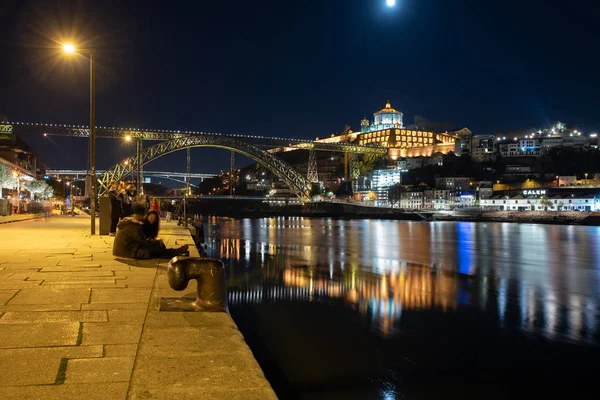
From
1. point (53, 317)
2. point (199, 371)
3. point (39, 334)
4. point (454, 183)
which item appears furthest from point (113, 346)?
point (454, 183)

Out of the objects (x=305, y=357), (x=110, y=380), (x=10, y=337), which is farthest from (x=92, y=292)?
(x=110, y=380)

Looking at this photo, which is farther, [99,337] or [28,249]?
[28,249]

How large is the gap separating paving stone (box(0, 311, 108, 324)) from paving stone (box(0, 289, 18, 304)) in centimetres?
64

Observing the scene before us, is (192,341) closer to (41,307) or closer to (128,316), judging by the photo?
(128,316)

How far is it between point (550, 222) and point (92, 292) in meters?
74.9

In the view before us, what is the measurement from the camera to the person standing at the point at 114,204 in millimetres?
13094

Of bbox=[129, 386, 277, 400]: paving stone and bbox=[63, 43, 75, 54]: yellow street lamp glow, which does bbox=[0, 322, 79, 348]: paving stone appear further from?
bbox=[63, 43, 75, 54]: yellow street lamp glow

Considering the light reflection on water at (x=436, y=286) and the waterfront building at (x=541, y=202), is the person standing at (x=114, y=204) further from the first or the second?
the waterfront building at (x=541, y=202)

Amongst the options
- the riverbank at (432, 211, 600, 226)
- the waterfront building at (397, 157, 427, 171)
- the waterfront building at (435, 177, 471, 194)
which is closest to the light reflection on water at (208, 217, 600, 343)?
the riverbank at (432, 211, 600, 226)

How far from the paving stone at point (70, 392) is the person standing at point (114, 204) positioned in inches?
434

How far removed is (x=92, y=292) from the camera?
5.24m

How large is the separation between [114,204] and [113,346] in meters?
10.6

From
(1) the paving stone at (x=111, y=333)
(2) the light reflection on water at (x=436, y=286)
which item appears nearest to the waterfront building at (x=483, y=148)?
(2) the light reflection on water at (x=436, y=286)

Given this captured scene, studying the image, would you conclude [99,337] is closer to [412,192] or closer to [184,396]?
[184,396]
